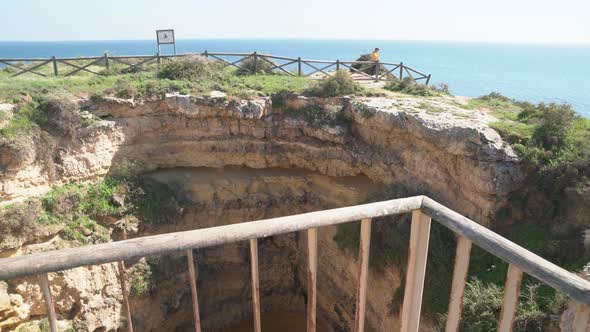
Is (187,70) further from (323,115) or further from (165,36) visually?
(323,115)

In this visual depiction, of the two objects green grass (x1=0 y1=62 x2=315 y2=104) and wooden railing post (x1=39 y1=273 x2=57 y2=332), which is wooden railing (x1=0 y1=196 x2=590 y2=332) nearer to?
wooden railing post (x1=39 y1=273 x2=57 y2=332)

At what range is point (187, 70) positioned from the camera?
15.9m

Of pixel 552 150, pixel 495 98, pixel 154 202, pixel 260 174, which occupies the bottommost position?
pixel 154 202

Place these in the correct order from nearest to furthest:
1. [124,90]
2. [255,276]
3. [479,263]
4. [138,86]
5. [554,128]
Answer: [255,276], [479,263], [554,128], [124,90], [138,86]

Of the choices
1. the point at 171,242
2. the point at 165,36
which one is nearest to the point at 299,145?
the point at 165,36

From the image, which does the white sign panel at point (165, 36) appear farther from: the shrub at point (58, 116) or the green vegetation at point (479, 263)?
the green vegetation at point (479, 263)

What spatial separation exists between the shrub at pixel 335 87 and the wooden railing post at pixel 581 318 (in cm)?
1264

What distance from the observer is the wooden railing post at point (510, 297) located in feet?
7.45

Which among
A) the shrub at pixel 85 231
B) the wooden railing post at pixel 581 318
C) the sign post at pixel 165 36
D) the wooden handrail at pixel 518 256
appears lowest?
the shrub at pixel 85 231

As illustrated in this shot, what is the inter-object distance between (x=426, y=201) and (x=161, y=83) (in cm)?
1333

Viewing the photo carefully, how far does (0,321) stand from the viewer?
10.4m

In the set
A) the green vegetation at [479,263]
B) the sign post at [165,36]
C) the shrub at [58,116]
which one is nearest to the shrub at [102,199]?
the shrub at [58,116]

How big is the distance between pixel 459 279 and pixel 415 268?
0.32 metres

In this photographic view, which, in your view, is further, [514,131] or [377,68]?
[377,68]
